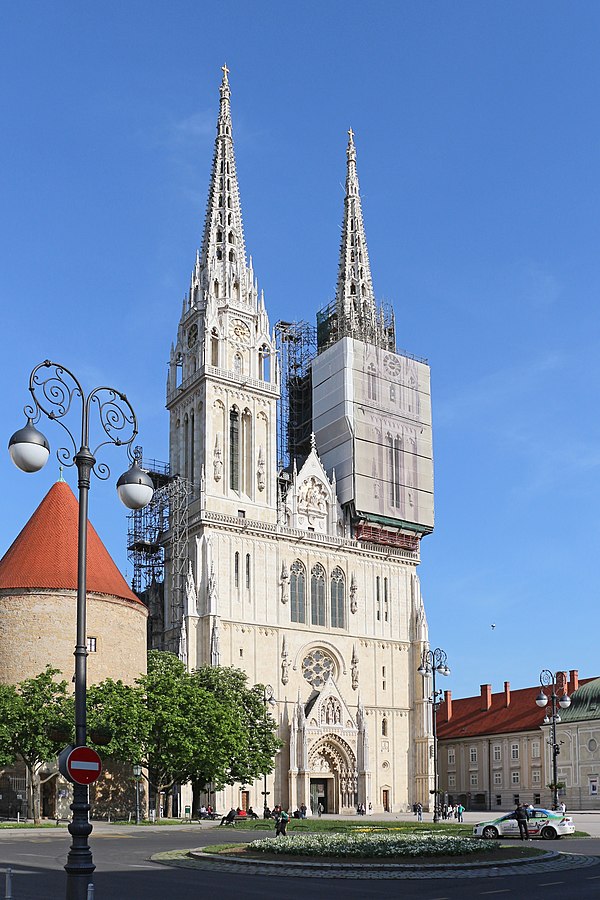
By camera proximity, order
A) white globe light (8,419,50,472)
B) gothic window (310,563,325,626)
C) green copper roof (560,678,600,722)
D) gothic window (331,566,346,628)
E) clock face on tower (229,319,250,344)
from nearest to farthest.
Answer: white globe light (8,419,50,472)
gothic window (310,563,325,626)
gothic window (331,566,346,628)
clock face on tower (229,319,250,344)
green copper roof (560,678,600,722)

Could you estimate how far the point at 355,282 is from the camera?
8588cm

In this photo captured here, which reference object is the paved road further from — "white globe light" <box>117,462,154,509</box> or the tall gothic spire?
the tall gothic spire

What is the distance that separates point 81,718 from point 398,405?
2558 inches

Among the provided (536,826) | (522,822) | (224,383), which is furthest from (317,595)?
(522,822)

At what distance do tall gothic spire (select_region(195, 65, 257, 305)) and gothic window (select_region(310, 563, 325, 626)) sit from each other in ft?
65.7

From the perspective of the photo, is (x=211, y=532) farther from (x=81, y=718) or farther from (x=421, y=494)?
(x=81, y=718)

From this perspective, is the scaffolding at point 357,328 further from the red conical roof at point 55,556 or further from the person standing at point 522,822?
the person standing at point 522,822

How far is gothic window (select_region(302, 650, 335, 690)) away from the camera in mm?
67750

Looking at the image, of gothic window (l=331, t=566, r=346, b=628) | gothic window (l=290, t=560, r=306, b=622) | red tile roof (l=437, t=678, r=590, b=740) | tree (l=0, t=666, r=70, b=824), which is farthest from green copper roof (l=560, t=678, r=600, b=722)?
tree (l=0, t=666, r=70, b=824)

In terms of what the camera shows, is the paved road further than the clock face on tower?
No

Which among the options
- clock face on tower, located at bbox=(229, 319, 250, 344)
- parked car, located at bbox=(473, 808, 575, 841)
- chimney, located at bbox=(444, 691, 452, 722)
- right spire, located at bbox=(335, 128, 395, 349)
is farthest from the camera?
chimney, located at bbox=(444, 691, 452, 722)

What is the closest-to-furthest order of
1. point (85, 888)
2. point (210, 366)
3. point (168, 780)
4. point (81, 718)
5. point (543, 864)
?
point (85, 888), point (81, 718), point (543, 864), point (168, 780), point (210, 366)

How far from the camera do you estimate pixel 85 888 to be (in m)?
12.6

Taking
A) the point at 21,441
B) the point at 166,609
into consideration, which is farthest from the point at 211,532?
the point at 21,441
